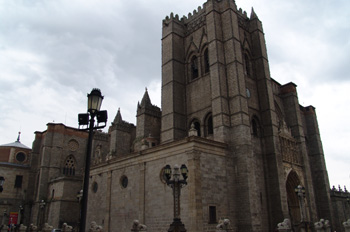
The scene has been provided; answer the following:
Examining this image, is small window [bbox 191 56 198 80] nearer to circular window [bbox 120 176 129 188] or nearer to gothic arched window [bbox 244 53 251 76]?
gothic arched window [bbox 244 53 251 76]

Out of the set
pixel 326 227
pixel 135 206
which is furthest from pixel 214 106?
pixel 326 227

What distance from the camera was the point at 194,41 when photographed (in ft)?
86.5

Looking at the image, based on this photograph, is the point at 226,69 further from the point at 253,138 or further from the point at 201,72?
the point at 253,138

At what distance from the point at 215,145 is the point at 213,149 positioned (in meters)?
0.36

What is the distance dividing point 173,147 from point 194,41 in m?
11.9

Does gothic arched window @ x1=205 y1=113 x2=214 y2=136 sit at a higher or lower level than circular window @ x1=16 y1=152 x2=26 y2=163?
lower

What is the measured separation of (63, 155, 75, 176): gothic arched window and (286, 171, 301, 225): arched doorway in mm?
25664

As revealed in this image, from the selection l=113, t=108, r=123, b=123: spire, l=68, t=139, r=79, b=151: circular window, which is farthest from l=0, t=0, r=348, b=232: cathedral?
l=68, t=139, r=79, b=151: circular window

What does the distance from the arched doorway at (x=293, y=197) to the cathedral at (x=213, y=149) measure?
0.08 metres

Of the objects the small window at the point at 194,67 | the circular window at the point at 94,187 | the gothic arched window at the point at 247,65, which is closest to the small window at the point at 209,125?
the small window at the point at 194,67

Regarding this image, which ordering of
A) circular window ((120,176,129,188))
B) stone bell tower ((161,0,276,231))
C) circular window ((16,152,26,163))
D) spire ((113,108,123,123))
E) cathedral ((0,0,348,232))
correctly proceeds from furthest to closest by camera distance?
circular window ((16,152,26,163)) < spire ((113,108,123,123)) < circular window ((120,176,129,188)) < stone bell tower ((161,0,276,231)) < cathedral ((0,0,348,232))

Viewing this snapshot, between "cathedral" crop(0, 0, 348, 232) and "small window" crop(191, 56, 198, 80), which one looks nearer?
"cathedral" crop(0, 0, 348, 232)

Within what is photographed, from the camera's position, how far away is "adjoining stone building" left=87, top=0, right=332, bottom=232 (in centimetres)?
1795

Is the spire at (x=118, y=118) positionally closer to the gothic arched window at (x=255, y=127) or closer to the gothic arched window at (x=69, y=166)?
the gothic arched window at (x=69, y=166)
